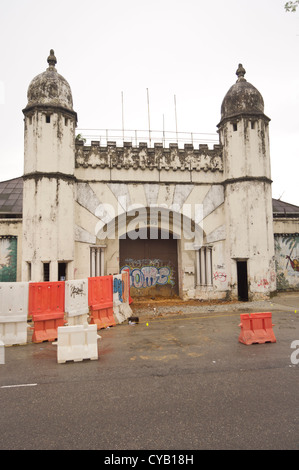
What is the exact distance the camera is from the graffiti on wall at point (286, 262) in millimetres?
16422

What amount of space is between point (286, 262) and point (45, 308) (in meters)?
13.5

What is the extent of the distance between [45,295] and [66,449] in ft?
17.7

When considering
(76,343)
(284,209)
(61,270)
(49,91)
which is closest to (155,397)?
(76,343)

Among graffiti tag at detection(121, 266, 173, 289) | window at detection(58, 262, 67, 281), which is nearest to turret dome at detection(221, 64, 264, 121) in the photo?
graffiti tag at detection(121, 266, 173, 289)

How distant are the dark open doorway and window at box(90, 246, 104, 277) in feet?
21.9

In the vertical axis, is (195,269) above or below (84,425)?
above

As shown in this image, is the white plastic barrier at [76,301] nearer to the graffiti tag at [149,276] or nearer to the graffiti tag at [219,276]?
the graffiti tag at [149,276]

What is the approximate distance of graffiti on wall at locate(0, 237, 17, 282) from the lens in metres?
14.3

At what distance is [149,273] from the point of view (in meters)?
16.0

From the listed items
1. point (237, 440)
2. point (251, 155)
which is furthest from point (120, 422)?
point (251, 155)

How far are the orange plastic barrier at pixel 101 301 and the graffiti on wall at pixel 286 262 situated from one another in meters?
10.6

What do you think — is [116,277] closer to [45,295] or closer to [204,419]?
[45,295]

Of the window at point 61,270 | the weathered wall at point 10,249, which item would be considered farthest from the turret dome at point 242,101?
the weathered wall at point 10,249

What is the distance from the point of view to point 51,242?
12.3m
